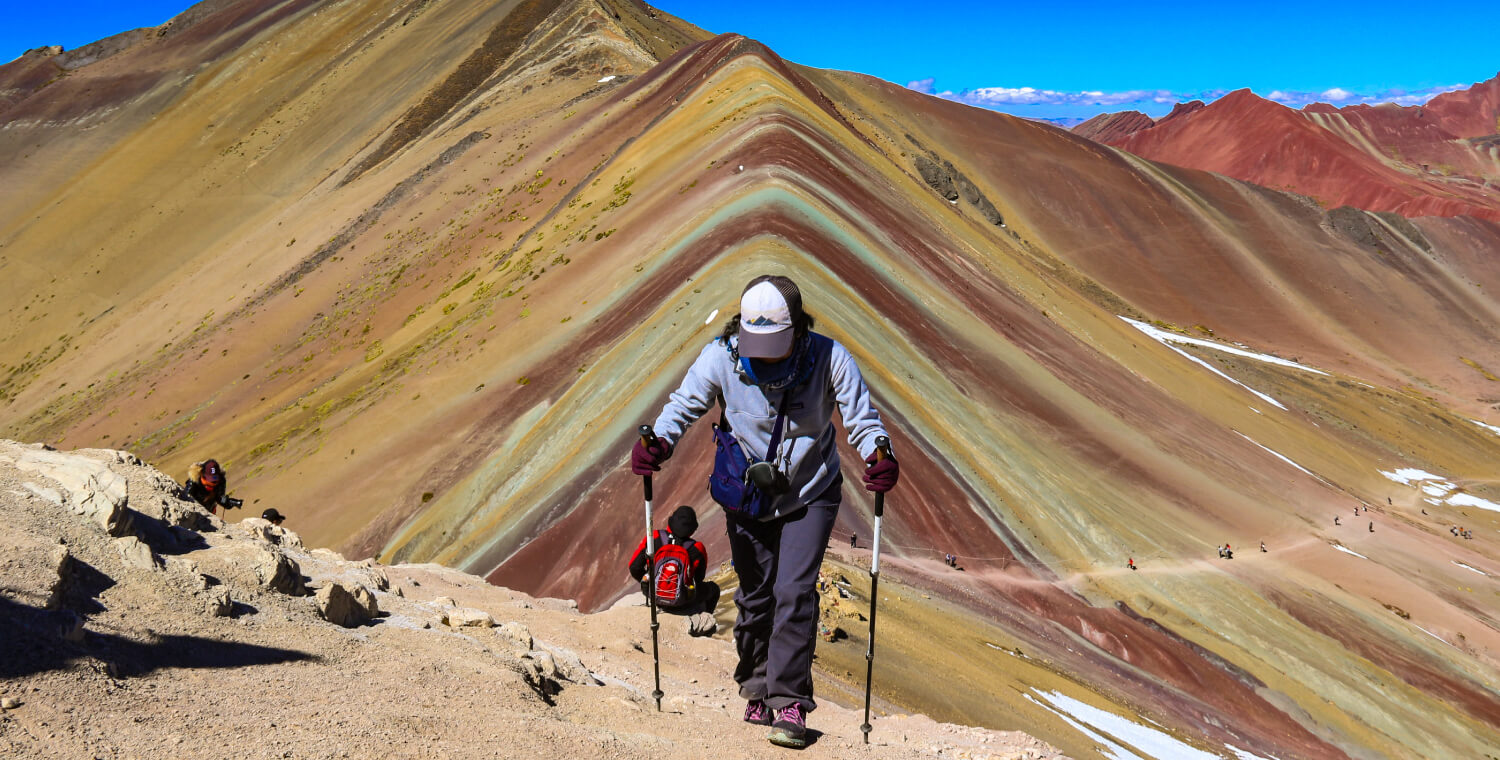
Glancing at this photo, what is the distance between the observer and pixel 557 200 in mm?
34219

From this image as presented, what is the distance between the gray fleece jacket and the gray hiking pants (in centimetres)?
14

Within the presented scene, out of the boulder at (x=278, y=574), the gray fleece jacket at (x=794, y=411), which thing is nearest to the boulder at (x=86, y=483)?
the boulder at (x=278, y=574)

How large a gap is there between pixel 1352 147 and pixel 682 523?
142210mm

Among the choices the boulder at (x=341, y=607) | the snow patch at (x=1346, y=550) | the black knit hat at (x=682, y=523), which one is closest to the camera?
the boulder at (x=341, y=607)

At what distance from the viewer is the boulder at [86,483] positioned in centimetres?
582

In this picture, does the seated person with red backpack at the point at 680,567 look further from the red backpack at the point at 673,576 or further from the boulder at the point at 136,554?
the boulder at the point at 136,554

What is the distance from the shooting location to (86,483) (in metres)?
6.12

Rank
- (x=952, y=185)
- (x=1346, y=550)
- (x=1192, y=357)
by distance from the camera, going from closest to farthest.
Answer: (x=1346, y=550) → (x=1192, y=357) → (x=952, y=185)

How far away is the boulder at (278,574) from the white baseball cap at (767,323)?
3361 millimetres

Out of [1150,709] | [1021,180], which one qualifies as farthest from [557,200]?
[1021,180]

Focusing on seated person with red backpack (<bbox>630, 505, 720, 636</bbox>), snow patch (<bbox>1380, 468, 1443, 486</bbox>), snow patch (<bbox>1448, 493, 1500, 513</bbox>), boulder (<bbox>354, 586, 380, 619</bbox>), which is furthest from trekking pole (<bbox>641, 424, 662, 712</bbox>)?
snow patch (<bbox>1448, 493, 1500, 513</bbox>)

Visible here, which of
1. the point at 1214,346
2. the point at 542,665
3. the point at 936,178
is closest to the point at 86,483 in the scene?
the point at 542,665

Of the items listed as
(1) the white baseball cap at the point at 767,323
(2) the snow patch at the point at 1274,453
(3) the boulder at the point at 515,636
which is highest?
(1) the white baseball cap at the point at 767,323

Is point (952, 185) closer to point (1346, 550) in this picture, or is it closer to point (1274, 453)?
point (1274, 453)
